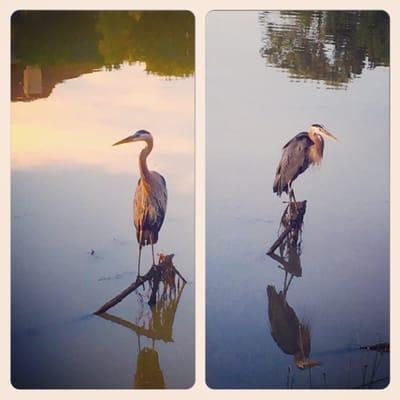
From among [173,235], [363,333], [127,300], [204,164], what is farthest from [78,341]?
[363,333]

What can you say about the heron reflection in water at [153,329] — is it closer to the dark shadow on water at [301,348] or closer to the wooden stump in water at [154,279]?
the wooden stump in water at [154,279]

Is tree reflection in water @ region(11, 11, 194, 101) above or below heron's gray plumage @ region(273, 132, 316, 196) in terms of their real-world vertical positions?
above

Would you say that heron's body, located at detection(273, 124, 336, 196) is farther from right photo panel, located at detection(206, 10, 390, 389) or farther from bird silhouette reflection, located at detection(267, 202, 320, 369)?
bird silhouette reflection, located at detection(267, 202, 320, 369)

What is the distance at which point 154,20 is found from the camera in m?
4.61

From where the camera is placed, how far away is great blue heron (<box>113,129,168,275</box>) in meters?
4.63

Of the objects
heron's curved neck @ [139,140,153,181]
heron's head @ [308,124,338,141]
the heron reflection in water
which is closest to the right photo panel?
heron's head @ [308,124,338,141]

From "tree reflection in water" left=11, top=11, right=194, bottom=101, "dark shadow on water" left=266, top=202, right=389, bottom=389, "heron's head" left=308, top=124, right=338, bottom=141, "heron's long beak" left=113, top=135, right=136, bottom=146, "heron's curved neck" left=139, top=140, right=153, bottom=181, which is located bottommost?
"dark shadow on water" left=266, top=202, right=389, bottom=389

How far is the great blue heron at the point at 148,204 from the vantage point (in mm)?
4629

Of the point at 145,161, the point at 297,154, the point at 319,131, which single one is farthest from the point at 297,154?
the point at 145,161

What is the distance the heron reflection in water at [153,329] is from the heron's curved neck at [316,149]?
78 cm

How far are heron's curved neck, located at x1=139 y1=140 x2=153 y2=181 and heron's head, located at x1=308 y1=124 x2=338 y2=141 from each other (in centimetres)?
69

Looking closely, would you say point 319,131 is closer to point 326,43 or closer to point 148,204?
point 326,43

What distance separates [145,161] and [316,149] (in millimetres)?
735

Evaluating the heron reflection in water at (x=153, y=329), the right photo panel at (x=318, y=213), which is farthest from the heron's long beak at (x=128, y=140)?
the heron reflection in water at (x=153, y=329)
